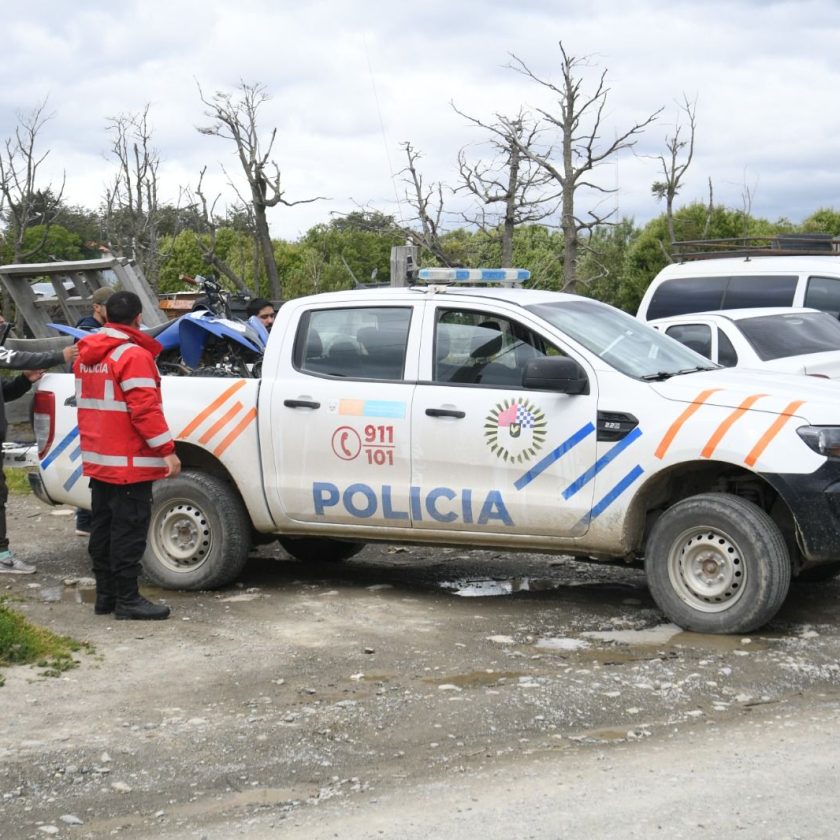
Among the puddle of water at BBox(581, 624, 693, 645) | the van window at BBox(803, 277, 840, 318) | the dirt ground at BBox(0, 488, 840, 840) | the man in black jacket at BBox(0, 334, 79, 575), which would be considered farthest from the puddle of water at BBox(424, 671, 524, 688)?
the van window at BBox(803, 277, 840, 318)

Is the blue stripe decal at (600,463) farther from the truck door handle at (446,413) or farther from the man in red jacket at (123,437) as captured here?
the man in red jacket at (123,437)

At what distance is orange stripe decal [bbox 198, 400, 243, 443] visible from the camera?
7.97 m

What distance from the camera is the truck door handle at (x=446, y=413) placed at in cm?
729

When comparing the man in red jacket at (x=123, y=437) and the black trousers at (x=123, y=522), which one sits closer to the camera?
the man in red jacket at (x=123, y=437)

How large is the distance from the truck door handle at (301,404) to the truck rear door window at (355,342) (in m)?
0.21

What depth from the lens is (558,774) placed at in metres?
4.84

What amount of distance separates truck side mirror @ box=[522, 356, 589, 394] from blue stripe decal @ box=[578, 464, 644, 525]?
0.49 m

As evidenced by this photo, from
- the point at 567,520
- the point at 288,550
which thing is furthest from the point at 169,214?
the point at 567,520

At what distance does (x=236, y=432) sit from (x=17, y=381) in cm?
208

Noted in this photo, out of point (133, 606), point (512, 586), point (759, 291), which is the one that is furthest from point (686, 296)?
point (133, 606)

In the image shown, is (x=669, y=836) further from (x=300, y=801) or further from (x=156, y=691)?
(x=156, y=691)

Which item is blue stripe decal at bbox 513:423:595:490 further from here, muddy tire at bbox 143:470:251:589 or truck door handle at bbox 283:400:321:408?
muddy tire at bbox 143:470:251:589

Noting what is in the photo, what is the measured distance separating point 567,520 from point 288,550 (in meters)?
2.73

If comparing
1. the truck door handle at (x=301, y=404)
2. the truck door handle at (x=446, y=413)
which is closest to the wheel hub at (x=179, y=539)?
the truck door handle at (x=301, y=404)
